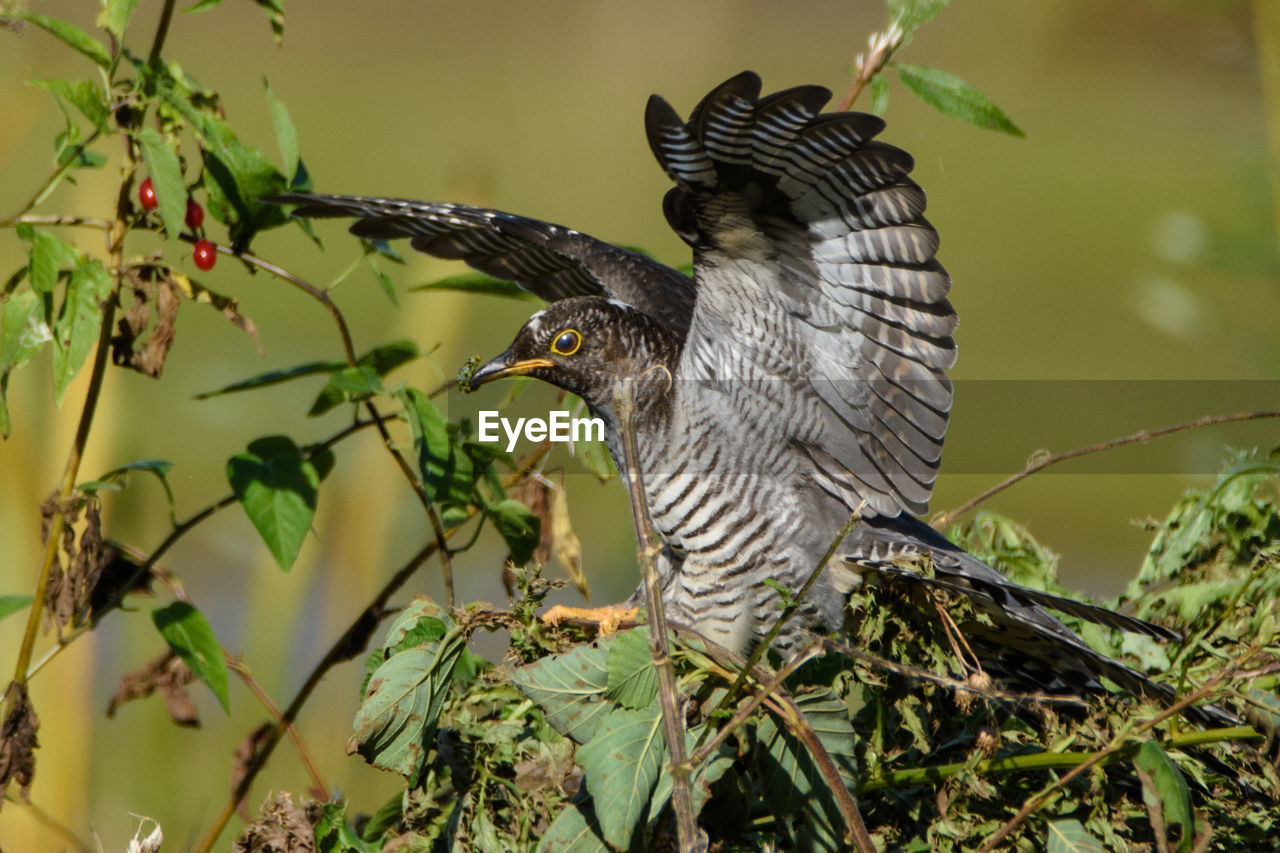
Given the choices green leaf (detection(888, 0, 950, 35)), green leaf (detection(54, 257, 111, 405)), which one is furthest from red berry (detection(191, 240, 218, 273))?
green leaf (detection(888, 0, 950, 35))

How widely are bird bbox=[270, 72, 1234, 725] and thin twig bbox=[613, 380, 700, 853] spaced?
48 centimetres

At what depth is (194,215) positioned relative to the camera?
1.45m

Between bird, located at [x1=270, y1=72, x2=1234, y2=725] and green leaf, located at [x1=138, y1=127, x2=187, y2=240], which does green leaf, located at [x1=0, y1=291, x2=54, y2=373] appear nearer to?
green leaf, located at [x1=138, y1=127, x2=187, y2=240]

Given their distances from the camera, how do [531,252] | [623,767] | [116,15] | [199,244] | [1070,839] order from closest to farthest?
[623,767] < [1070,839] < [116,15] < [199,244] < [531,252]

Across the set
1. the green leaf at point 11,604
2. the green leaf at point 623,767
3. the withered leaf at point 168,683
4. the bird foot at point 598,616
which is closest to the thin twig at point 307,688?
the withered leaf at point 168,683

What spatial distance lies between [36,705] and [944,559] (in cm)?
137

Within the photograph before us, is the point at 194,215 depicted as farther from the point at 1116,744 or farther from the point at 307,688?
the point at 1116,744

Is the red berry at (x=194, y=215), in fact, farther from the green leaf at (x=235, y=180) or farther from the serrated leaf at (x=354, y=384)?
the serrated leaf at (x=354, y=384)

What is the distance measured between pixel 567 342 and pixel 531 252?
0.32 m

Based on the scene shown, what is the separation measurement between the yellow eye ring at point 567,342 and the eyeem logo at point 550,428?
10cm

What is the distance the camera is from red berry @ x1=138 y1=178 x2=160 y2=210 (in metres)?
1.33

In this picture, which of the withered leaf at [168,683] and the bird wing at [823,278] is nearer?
the bird wing at [823,278]

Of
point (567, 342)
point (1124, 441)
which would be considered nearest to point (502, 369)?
point (567, 342)

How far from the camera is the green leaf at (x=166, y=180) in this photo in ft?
3.89
